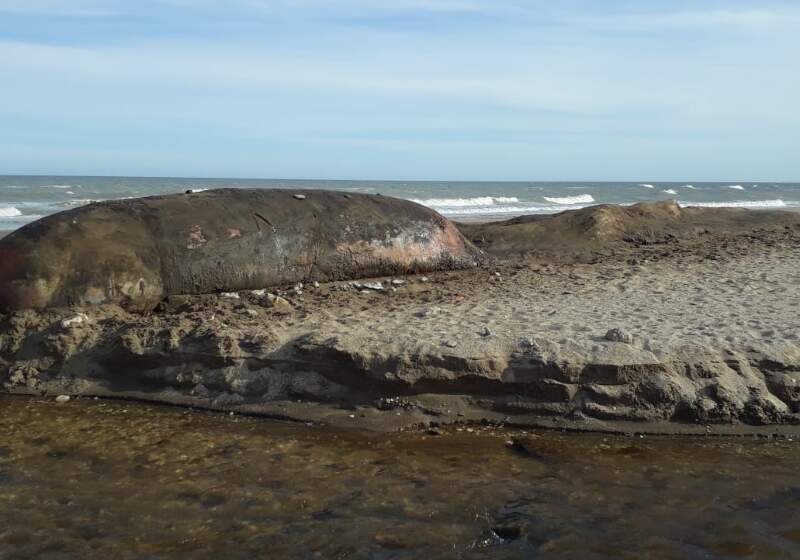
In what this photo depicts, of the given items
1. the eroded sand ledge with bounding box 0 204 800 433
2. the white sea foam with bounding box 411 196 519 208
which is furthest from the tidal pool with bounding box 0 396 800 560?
the white sea foam with bounding box 411 196 519 208

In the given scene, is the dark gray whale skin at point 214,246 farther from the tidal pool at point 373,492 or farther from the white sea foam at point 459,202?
the white sea foam at point 459,202

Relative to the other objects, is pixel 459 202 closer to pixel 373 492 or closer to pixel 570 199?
pixel 570 199

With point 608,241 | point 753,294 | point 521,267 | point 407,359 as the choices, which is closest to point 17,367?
point 407,359

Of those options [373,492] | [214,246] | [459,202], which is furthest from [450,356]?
[459,202]

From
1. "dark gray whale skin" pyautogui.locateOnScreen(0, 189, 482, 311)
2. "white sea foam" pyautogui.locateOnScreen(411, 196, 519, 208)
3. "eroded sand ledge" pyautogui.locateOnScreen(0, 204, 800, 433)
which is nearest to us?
"eroded sand ledge" pyautogui.locateOnScreen(0, 204, 800, 433)

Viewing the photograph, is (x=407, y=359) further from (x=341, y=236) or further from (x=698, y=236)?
(x=698, y=236)

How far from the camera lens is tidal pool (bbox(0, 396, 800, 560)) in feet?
12.1

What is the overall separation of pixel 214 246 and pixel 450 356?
3.02m

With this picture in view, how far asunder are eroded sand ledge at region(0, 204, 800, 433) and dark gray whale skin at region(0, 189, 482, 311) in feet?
0.86

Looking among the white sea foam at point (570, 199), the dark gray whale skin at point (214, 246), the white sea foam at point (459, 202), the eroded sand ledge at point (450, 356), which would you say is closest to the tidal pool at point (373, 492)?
the eroded sand ledge at point (450, 356)

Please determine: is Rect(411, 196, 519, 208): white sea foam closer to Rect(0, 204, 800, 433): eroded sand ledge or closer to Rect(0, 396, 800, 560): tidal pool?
Rect(0, 204, 800, 433): eroded sand ledge

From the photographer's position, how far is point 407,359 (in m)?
5.49

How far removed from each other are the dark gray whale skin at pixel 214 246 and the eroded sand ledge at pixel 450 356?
26 centimetres

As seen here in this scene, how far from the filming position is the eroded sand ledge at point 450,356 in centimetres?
531
